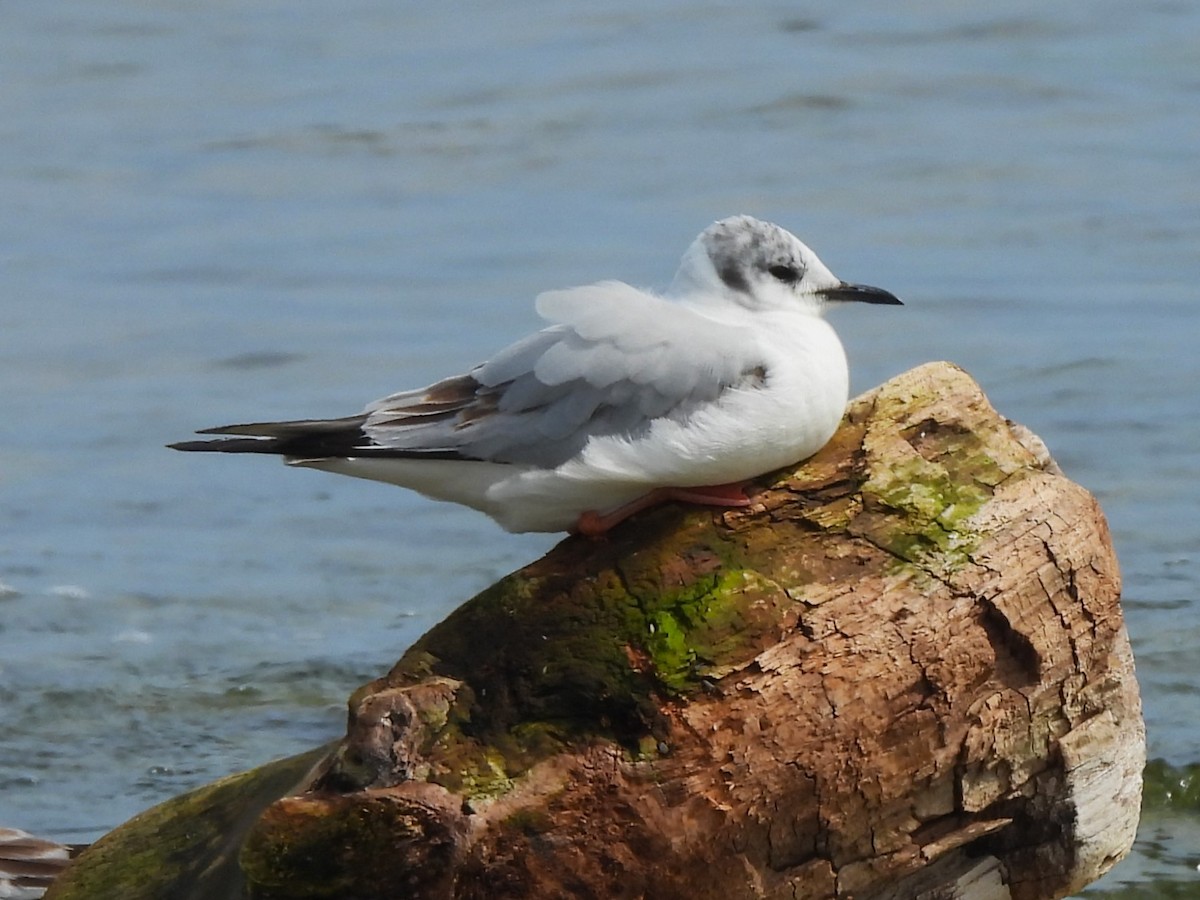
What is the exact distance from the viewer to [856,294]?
6.25 metres

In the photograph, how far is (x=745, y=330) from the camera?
5.84 meters

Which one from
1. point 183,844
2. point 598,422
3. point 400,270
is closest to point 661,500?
point 598,422

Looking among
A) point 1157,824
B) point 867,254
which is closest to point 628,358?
point 1157,824

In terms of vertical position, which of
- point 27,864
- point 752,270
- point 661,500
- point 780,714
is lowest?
point 27,864

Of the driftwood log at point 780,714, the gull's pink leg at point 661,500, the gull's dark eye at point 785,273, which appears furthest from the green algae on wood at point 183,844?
the gull's dark eye at point 785,273

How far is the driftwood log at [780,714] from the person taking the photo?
5098 millimetres

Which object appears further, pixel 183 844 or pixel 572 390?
pixel 183 844

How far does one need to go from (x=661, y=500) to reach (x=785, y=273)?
2.86ft

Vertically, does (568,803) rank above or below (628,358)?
below

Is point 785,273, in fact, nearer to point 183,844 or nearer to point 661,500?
point 661,500

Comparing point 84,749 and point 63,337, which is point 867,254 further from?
point 84,749

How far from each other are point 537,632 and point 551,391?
70 cm

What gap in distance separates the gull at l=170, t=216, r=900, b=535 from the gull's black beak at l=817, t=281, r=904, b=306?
0.83 feet

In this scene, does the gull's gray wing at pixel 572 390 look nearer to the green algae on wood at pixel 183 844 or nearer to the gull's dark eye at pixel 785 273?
the gull's dark eye at pixel 785 273
